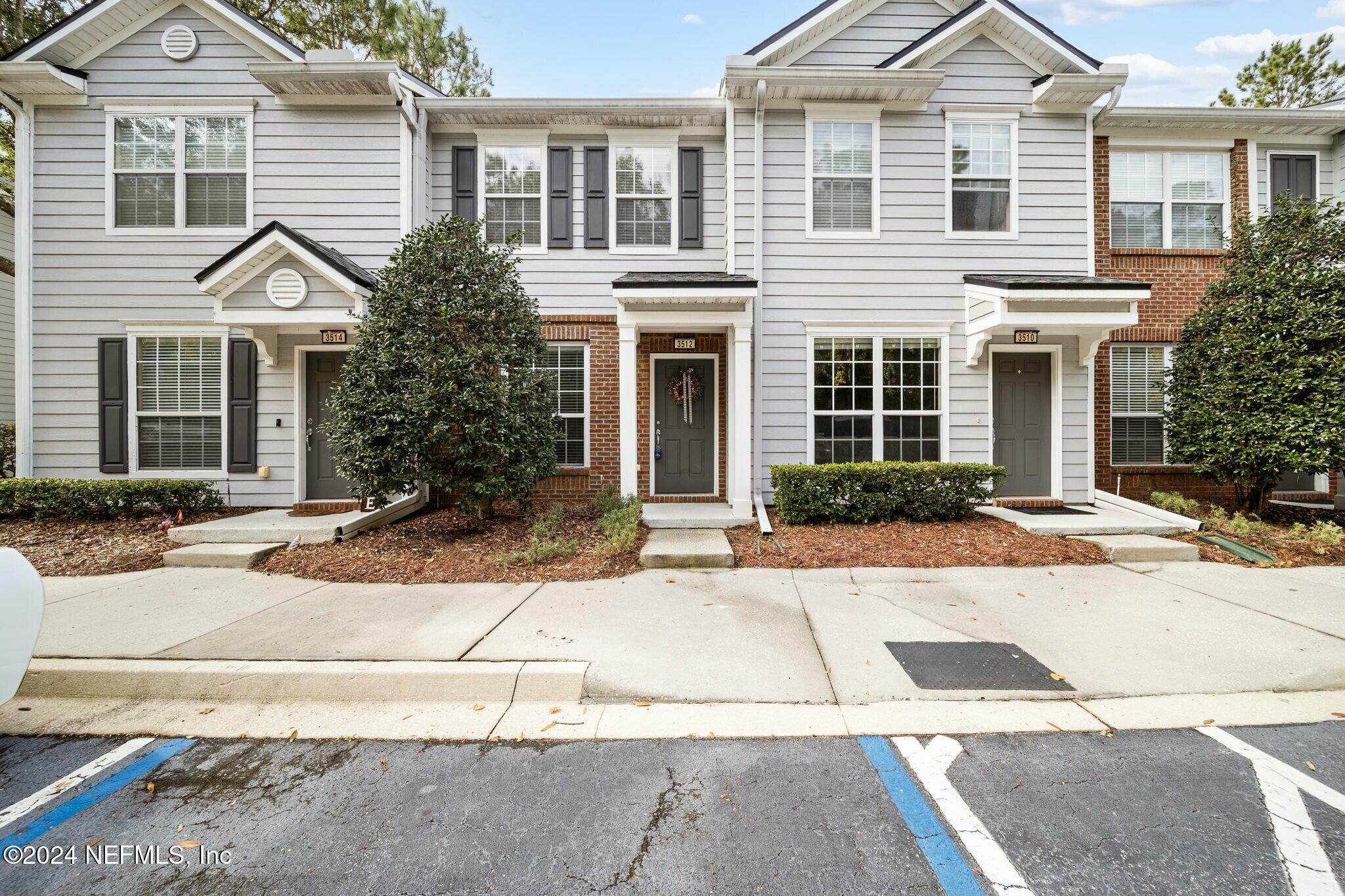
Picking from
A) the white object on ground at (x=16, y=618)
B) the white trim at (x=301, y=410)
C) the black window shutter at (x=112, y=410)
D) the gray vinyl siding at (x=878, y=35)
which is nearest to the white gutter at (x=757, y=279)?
the gray vinyl siding at (x=878, y=35)

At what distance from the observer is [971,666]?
3.48 metres

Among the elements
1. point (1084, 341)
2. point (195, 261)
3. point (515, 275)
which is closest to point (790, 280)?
point (515, 275)

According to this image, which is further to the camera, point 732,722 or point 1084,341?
point 1084,341

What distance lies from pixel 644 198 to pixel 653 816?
27.7ft

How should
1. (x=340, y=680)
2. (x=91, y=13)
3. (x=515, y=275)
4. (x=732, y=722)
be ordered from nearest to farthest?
(x=732, y=722) → (x=340, y=680) → (x=515, y=275) → (x=91, y=13)

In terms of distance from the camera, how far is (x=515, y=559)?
220 inches

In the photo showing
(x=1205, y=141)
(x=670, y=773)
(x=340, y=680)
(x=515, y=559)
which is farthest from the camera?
(x=1205, y=141)

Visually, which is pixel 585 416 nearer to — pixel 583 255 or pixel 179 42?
pixel 583 255

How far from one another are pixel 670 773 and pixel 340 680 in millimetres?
2167

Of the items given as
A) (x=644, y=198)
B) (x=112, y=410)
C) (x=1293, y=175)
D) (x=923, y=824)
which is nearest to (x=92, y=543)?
(x=112, y=410)

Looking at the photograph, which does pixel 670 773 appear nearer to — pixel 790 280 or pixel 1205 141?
pixel 790 280

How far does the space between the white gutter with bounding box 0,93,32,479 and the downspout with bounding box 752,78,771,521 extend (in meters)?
10.7

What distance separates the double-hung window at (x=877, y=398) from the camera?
26.0ft

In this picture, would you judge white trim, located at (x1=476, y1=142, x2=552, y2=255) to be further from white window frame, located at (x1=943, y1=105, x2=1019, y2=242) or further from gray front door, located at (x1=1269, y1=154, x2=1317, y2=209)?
gray front door, located at (x1=1269, y1=154, x2=1317, y2=209)
